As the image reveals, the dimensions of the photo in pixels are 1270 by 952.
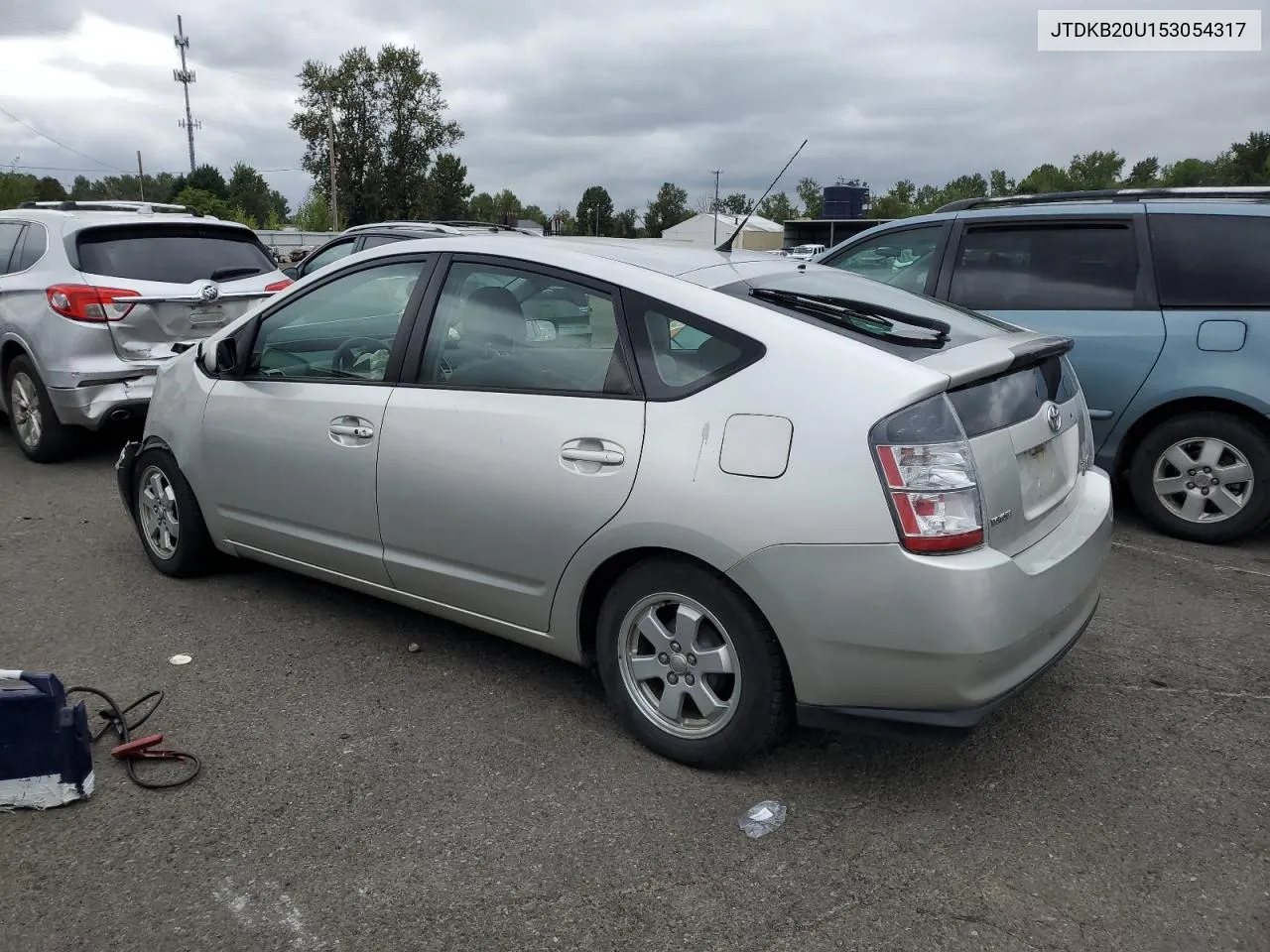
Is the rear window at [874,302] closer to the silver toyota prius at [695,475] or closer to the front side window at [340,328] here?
the silver toyota prius at [695,475]

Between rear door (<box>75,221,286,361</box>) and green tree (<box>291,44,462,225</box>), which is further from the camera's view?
green tree (<box>291,44,462,225</box>)

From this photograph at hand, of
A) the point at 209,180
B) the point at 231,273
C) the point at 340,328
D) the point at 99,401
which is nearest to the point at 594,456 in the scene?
the point at 340,328

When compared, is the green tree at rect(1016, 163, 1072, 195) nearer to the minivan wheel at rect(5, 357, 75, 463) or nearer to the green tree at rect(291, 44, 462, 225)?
the green tree at rect(291, 44, 462, 225)

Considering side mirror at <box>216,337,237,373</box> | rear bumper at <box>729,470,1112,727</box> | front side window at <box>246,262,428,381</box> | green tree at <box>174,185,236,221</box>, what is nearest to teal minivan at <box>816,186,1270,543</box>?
rear bumper at <box>729,470,1112,727</box>

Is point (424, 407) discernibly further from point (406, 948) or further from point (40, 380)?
point (40, 380)

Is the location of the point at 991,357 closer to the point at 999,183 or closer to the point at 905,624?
the point at 905,624

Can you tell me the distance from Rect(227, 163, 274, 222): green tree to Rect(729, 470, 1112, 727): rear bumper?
316 ft

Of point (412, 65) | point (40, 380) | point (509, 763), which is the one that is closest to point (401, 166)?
point (412, 65)

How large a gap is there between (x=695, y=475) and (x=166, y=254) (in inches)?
222

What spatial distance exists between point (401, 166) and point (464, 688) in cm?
7506

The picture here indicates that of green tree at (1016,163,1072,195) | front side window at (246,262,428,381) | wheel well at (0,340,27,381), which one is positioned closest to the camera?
front side window at (246,262,428,381)

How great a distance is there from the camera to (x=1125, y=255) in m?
5.83

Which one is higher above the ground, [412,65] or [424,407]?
[412,65]

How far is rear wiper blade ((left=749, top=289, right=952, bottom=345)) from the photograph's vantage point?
3.17 meters
